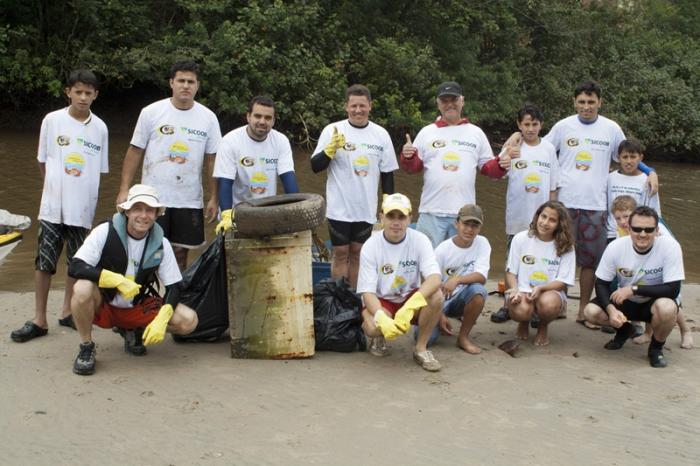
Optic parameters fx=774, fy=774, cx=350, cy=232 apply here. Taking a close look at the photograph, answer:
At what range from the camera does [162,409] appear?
4484mm

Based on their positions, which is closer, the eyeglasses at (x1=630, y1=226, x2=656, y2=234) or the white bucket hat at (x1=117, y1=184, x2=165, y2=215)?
the white bucket hat at (x1=117, y1=184, x2=165, y2=215)

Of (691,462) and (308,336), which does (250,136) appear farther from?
(691,462)

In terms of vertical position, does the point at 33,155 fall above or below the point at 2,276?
above

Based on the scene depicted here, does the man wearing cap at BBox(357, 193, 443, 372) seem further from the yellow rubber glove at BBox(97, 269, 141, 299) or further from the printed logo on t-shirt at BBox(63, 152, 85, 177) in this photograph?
the printed logo on t-shirt at BBox(63, 152, 85, 177)

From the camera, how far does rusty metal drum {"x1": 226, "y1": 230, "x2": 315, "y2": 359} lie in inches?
205

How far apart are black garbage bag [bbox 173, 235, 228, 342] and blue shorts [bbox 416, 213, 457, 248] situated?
5.91 feet

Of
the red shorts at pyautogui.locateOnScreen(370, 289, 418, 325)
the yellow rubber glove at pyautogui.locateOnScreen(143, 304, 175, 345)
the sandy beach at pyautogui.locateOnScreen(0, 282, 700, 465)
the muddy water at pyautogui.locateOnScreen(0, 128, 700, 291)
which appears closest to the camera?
the sandy beach at pyautogui.locateOnScreen(0, 282, 700, 465)

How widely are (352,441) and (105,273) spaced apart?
195 centimetres

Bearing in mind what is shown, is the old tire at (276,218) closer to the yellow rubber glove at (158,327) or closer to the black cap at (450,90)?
the yellow rubber glove at (158,327)

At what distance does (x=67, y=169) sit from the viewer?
224 inches

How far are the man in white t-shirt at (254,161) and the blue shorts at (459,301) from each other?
145 centimetres

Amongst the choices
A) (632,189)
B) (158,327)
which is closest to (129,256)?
(158,327)

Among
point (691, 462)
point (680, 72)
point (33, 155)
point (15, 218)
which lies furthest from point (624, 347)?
point (680, 72)

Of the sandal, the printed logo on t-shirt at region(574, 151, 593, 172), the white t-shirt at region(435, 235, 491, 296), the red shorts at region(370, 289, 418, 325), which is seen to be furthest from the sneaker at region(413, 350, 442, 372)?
the sandal
